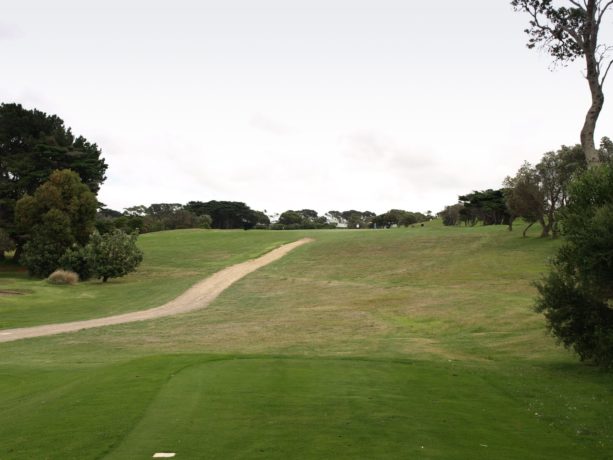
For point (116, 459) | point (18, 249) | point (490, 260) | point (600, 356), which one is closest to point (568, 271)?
point (600, 356)

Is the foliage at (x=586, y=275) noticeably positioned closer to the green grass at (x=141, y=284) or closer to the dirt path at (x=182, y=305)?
the dirt path at (x=182, y=305)

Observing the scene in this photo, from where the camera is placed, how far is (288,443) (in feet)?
28.0

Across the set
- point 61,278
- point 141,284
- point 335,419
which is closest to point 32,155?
point 61,278

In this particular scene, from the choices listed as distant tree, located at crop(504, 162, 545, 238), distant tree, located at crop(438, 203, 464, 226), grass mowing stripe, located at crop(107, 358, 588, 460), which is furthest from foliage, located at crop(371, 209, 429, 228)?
grass mowing stripe, located at crop(107, 358, 588, 460)

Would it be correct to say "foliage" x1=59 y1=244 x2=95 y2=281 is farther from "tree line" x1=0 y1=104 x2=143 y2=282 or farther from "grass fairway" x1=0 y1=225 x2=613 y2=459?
"grass fairway" x1=0 y1=225 x2=613 y2=459

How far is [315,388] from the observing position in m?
12.6

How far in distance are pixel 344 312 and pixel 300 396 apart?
A: 22526mm

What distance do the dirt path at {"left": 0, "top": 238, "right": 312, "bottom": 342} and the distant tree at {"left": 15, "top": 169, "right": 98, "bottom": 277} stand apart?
14273mm

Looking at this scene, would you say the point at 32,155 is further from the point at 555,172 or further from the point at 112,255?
the point at 555,172

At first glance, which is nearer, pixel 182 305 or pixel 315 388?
pixel 315 388

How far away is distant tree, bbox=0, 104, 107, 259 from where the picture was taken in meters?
62.1

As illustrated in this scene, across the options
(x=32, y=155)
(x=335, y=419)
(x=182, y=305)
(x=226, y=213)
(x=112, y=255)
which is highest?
(x=32, y=155)

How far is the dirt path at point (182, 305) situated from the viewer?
28734 millimetres

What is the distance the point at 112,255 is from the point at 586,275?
4384cm
